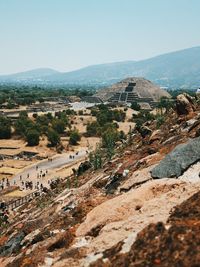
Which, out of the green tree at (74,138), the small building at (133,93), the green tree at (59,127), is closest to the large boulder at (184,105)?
the green tree at (74,138)

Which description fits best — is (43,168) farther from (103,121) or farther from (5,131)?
(103,121)

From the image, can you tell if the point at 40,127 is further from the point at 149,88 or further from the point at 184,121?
the point at 184,121

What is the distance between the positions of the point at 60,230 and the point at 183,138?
7.29 m

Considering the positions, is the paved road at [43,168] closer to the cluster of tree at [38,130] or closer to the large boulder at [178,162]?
the cluster of tree at [38,130]

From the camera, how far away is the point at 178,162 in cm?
1444

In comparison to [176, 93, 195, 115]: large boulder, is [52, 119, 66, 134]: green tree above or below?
below

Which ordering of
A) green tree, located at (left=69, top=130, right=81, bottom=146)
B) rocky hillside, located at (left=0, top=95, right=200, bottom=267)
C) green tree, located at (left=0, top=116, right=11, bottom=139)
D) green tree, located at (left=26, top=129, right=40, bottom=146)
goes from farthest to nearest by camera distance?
green tree, located at (left=0, top=116, right=11, bottom=139) → green tree, located at (left=69, top=130, right=81, bottom=146) → green tree, located at (left=26, top=129, right=40, bottom=146) → rocky hillside, located at (left=0, top=95, right=200, bottom=267)

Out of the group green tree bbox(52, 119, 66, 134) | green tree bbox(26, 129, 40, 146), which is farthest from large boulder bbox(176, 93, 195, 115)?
green tree bbox(52, 119, 66, 134)

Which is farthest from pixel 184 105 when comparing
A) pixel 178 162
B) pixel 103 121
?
pixel 103 121

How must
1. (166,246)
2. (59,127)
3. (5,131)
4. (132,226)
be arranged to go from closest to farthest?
(166,246) < (132,226) < (5,131) < (59,127)

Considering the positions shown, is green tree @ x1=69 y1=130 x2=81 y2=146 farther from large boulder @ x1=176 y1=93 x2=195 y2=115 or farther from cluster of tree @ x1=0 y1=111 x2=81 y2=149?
large boulder @ x1=176 y1=93 x2=195 y2=115

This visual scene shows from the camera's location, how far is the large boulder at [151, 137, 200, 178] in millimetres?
14228

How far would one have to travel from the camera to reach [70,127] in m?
111

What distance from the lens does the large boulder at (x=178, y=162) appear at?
14.2m
